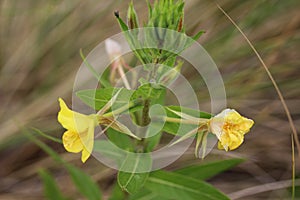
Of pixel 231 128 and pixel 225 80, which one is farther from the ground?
pixel 225 80

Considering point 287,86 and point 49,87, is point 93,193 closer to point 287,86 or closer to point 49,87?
point 49,87

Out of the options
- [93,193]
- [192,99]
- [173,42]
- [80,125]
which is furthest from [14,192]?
[173,42]

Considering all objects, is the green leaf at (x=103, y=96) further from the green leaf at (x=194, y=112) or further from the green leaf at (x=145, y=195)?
the green leaf at (x=145, y=195)

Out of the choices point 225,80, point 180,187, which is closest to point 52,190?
point 180,187

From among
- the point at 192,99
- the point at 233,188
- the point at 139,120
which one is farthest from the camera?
the point at 233,188

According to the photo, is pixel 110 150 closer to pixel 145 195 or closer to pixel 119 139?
pixel 119 139

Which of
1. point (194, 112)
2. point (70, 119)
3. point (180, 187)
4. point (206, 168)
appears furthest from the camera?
point (206, 168)

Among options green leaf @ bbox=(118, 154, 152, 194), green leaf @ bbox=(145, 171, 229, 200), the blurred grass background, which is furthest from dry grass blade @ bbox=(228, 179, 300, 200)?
green leaf @ bbox=(118, 154, 152, 194)
